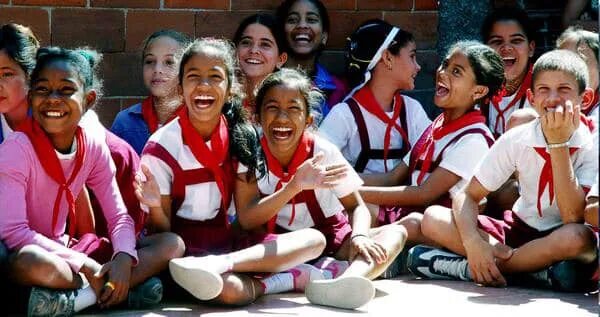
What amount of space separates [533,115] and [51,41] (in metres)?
2.41

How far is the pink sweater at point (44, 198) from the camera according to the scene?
12.9ft

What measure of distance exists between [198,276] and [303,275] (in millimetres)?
631

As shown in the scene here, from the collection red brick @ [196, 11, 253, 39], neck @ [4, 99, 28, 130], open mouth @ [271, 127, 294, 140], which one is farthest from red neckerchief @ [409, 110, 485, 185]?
neck @ [4, 99, 28, 130]

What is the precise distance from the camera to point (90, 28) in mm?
5570

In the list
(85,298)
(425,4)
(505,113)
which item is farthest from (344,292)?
(425,4)

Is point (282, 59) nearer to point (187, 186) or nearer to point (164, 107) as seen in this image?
point (164, 107)

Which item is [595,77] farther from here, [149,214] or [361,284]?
[149,214]

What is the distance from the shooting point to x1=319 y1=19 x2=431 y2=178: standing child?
17.6 ft

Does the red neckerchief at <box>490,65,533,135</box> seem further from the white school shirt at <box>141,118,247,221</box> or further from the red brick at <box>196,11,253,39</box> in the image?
the white school shirt at <box>141,118,247,221</box>

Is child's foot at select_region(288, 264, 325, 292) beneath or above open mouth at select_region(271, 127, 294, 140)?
beneath

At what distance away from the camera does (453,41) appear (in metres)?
6.22

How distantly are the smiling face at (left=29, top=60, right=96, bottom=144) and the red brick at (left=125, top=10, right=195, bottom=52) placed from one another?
1560mm

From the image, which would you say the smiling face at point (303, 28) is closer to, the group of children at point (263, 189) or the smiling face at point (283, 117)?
the group of children at point (263, 189)

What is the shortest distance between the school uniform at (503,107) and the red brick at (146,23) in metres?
1.65
